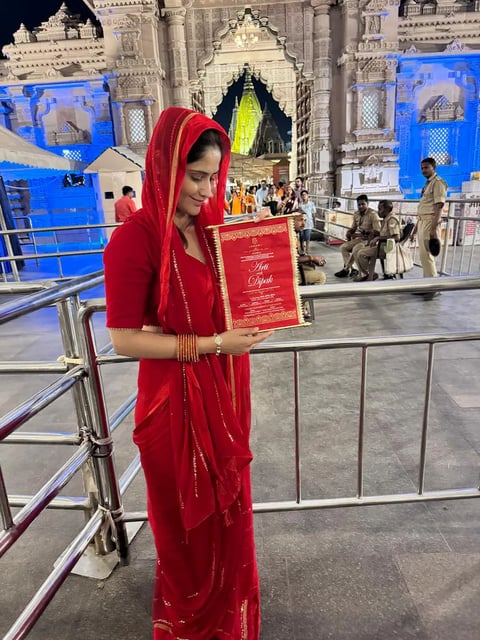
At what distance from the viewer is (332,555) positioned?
1820mm

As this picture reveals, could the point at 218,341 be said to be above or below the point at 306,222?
above

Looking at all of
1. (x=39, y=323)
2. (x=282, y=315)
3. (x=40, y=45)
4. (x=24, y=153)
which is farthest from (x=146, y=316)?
(x=40, y=45)

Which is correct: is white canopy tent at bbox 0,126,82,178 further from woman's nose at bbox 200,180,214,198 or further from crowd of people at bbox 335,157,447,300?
woman's nose at bbox 200,180,214,198

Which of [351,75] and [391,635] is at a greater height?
[351,75]

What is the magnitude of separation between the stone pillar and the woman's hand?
51.4ft

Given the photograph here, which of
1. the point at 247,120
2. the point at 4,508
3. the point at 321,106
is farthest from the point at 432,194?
the point at 247,120

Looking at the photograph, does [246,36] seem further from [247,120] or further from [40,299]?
[40,299]

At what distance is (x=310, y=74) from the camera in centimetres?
1497

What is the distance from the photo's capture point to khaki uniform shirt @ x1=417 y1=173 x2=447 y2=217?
5.21 metres

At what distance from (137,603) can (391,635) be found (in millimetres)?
926

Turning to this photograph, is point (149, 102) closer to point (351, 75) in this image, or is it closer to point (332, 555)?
point (351, 75)

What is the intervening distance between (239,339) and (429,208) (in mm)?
5158

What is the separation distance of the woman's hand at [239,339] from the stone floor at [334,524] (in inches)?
43.5

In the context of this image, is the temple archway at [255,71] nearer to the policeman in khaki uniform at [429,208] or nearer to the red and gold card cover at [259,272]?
Result: the policeman in khaki uniform at [429,208]
